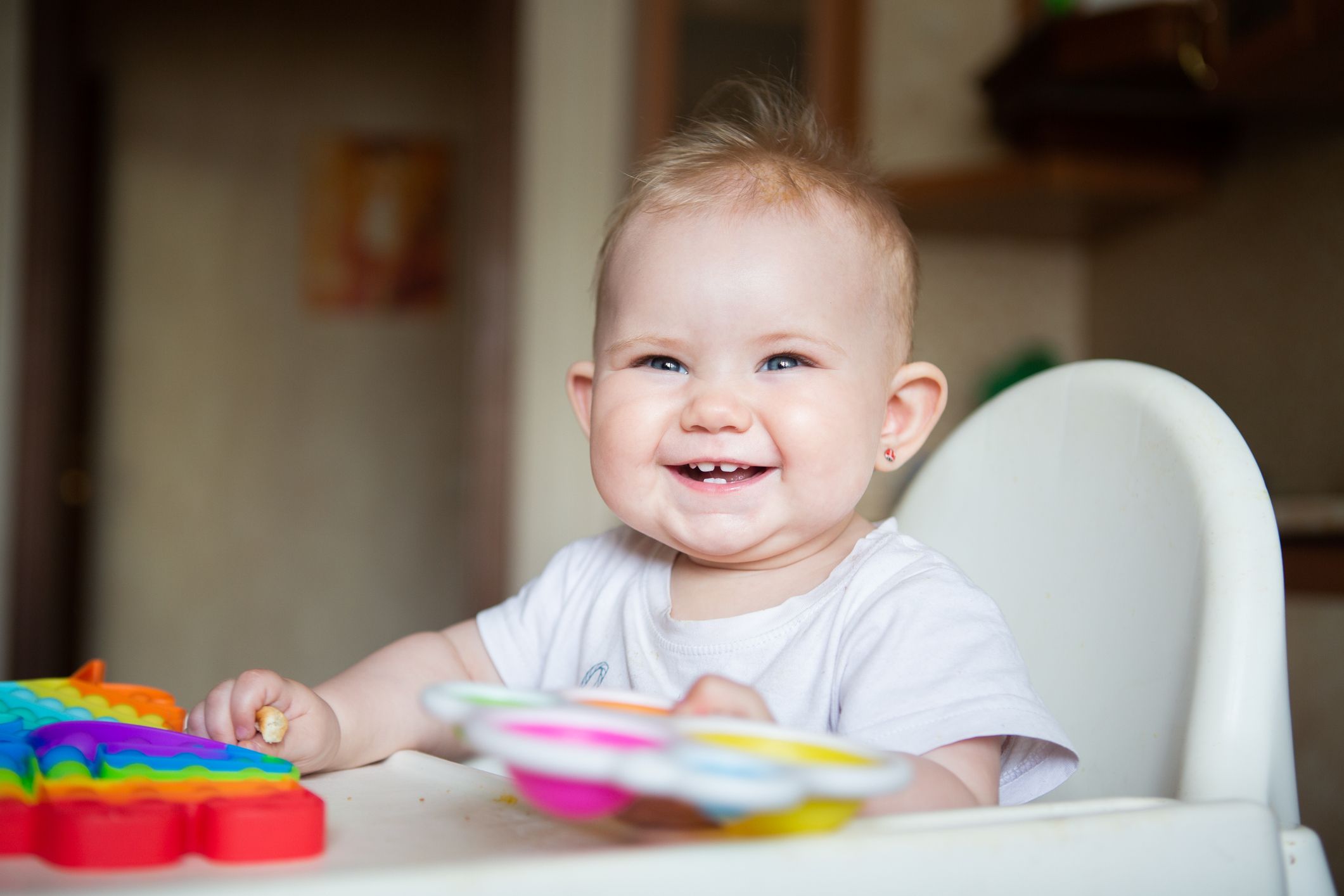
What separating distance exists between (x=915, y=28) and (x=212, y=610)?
2783 millimetres

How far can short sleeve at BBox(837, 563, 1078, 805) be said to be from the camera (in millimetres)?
542

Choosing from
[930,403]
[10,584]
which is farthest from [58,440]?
[930,403]

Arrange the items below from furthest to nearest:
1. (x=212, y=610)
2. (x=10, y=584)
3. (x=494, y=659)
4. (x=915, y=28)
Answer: (x=212, y=610)
(x=10, y=584)
(x=915, y=28)
(x=494, y=659)

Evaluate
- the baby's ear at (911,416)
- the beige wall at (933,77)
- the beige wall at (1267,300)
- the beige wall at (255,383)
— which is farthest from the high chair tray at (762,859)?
the beige wall at (255,383)

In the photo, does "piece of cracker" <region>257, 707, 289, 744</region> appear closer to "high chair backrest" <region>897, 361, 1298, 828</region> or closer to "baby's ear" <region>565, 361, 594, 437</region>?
"baby's ear" <region>565, 361, 594, 437</region>

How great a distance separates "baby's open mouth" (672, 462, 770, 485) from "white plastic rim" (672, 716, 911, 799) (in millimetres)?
301

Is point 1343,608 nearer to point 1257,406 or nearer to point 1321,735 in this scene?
point 1321,735

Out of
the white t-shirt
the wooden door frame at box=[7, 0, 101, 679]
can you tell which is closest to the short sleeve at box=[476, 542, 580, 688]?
the white t-shirt

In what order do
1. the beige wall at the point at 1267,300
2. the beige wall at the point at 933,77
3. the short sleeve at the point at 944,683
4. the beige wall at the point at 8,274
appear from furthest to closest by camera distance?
the beige wall at the point at 8,274 → the beige wall at the point at 933,77 → the beige wall at the point at 1267,300 → the short sleeve at the point at 944,683

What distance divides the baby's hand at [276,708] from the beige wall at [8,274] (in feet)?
7.98

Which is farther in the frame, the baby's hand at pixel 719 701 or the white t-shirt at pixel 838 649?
the white t-shirt at pixel 838 649

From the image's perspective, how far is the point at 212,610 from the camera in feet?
12.0

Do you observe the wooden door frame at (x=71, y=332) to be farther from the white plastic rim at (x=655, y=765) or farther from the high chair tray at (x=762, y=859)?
the white plastic rim at (x=655, y=765)

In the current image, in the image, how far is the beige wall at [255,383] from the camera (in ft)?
11.8
